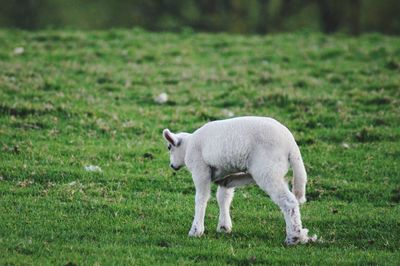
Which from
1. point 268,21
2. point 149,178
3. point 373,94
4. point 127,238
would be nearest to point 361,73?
point 373,94

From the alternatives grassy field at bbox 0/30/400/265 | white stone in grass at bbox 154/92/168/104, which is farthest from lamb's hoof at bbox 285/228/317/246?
white stone in grass at bbox 154/92/168/104

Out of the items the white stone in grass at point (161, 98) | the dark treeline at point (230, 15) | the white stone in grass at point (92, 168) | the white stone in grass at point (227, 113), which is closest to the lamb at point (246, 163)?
the white stone in grass at point (92, 168)

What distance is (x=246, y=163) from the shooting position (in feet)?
29.6

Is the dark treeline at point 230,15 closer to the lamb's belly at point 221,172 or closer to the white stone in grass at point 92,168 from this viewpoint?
the white stone in grass at point 92,168

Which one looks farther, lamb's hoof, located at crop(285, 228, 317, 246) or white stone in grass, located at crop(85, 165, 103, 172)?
white stone in grass, located at crop(85, 165, 103, 172)

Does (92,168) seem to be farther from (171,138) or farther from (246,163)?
(246,163)

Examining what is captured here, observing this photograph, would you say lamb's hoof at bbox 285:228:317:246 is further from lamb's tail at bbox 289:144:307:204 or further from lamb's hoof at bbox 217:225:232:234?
lamb's hoof at bbox 217:225:232:234

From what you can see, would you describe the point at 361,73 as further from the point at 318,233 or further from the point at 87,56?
the point at 318,233

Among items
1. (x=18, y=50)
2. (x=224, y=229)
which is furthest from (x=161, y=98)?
(x=224, y=229)

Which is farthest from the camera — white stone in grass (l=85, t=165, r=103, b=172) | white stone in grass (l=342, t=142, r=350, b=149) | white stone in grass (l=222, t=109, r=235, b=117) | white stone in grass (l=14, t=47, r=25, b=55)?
white stone in grass (l=14, t=47, r=25, b=55)

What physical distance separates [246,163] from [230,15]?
43342mm

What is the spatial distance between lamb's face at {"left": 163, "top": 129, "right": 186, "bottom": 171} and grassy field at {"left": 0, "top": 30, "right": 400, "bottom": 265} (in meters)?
0.91

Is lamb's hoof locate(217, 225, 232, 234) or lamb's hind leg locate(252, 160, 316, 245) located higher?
lamb's hind leg locate(252, 160, 316, 245)

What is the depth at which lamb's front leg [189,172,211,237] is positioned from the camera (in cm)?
935
